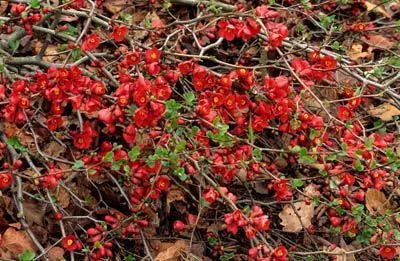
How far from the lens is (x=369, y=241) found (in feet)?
9.42

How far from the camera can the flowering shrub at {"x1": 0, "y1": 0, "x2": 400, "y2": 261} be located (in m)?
2.52

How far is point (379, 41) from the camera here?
157 inches

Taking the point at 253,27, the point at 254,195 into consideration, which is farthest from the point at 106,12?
the point at 254,195

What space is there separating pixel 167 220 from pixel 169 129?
2.02 feet

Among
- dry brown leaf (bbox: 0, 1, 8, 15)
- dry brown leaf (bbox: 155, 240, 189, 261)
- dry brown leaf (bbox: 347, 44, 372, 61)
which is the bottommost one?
dry brown leaf (bbox: 155, 240, 189, 261)

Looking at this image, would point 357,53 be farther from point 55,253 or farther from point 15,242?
point 15,242

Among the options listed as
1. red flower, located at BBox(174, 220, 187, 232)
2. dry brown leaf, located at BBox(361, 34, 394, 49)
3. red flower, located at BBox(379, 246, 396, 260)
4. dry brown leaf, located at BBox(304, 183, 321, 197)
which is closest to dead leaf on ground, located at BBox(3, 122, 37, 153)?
red flower, located at BBox(174, 220, 187, 232)

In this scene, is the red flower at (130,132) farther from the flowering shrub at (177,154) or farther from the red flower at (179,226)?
the red flower at (179,226)

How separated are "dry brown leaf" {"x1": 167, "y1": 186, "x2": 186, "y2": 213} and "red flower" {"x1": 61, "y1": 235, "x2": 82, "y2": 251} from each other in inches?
20.4

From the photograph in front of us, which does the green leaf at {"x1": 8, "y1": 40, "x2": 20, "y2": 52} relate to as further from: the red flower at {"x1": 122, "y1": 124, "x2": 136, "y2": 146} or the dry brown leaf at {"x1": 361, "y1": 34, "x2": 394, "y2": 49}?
the dry brown leaf at {"x1": 361, "y1": 34, "x2": 394, "y2": 49}

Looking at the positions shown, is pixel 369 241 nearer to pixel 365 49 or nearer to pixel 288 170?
pixel 288 170

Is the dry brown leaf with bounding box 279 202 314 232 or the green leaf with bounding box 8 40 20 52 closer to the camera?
the green leaf with bounding box 8 40 20 52

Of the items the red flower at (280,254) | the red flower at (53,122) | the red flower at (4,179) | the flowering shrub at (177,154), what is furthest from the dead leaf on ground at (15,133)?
the red flower at (280,254)

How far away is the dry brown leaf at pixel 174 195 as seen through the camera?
9.47ft
